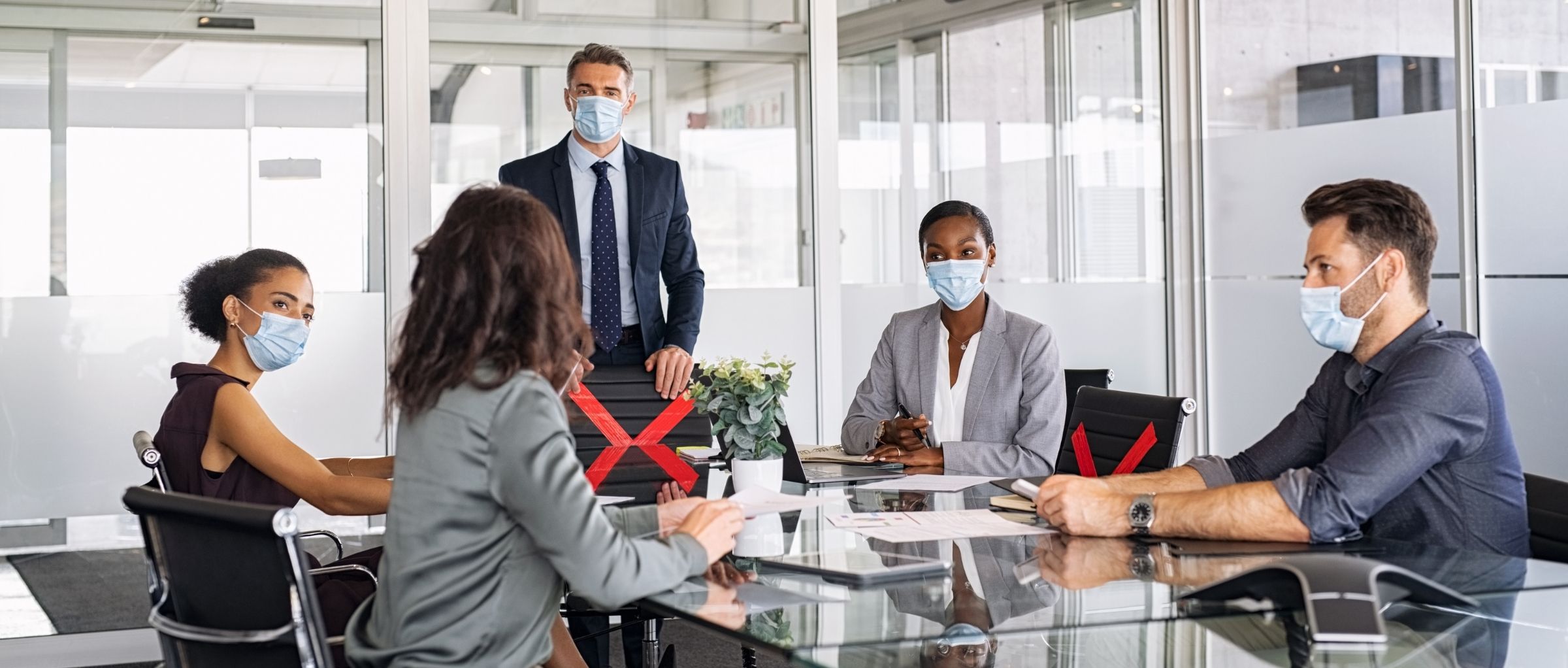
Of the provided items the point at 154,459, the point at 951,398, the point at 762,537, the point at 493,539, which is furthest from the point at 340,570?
the point at 951,398

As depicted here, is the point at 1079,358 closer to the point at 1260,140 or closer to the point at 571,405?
the point at 1260,140

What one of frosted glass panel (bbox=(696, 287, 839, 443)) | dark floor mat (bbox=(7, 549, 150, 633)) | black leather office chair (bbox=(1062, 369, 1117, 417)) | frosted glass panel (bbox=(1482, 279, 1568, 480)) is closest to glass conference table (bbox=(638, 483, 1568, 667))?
frosted glass panel (bbox=(1482, 279, 1568, 480))

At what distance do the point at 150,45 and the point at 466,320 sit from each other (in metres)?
3.57

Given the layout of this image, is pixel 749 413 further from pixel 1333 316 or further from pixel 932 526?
pixel 1333 316

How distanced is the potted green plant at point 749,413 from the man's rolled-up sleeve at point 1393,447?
91 centimetres

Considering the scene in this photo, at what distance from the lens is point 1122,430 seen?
11.1ft

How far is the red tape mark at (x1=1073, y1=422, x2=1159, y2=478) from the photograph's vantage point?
3227 mm

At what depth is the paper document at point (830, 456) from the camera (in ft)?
10.9

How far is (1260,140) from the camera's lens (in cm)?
591

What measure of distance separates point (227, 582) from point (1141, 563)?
52.3 inches

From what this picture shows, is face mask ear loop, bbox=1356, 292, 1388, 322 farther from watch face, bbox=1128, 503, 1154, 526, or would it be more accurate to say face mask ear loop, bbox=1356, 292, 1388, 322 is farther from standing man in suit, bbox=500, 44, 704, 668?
standing man in suit, bbox=500, 44, 704, 668

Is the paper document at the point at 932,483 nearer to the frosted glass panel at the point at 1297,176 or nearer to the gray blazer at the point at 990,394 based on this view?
the gray blazer at the point at 990,394

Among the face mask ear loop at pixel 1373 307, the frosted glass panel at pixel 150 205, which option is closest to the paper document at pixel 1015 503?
the face mask ear loop at pixel 1373 307

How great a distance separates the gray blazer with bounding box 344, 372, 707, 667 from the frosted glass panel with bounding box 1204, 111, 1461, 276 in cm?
413
